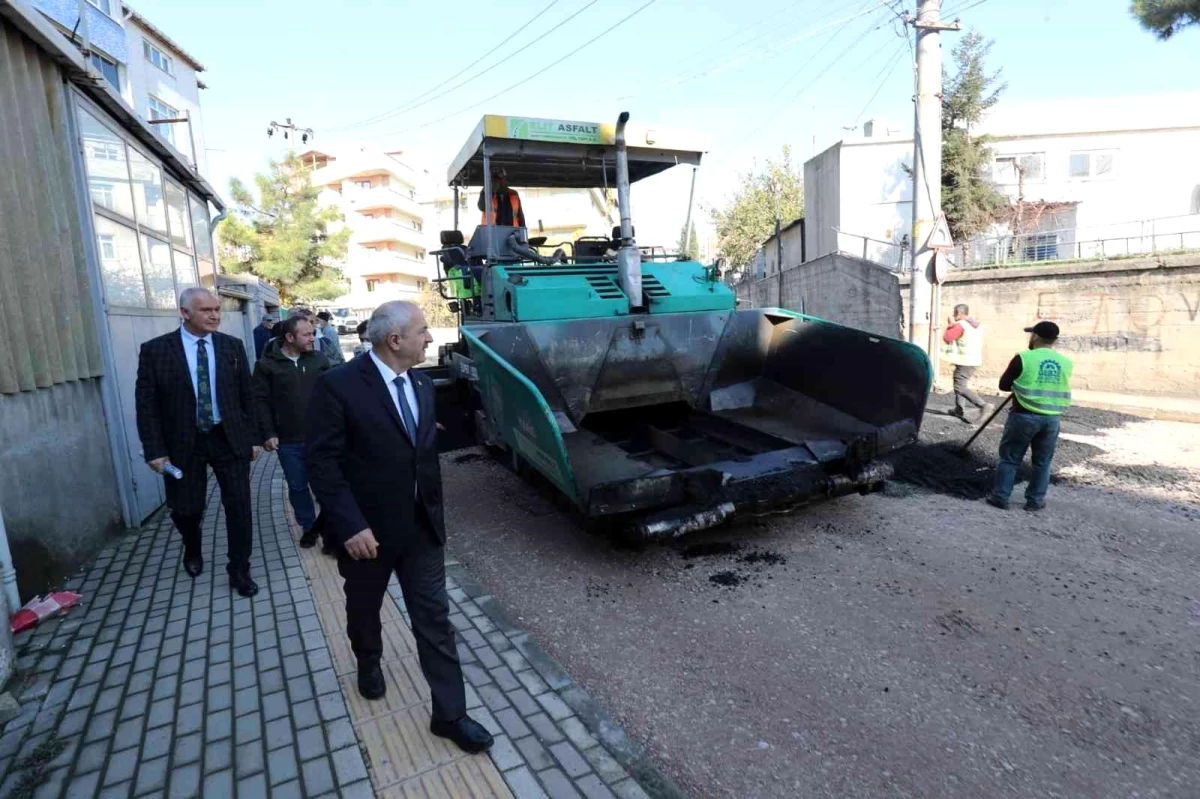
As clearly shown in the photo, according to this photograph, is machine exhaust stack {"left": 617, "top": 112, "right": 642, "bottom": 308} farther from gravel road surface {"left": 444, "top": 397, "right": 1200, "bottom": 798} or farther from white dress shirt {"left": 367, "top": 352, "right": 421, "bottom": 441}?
white dress shirt {"left": 367, "top": 352, "right": 421, "bottom": 441}

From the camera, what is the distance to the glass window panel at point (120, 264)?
4.79 meters

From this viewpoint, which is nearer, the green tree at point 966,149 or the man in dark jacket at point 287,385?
the man in dark jacket at point 287,385

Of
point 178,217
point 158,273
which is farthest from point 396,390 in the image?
point 178,217

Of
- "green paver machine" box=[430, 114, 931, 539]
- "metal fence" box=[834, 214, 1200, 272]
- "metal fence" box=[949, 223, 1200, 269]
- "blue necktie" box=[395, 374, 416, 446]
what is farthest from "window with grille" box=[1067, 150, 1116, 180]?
"blue necktie" box=[395, 374, 416, 446]

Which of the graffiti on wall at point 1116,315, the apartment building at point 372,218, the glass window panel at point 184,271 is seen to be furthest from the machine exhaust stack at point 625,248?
the apartment building at point 372,218

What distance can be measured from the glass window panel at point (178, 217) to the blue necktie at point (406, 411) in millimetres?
5865

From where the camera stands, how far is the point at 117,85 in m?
17.2

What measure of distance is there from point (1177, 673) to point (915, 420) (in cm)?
208

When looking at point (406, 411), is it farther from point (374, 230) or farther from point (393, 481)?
point (374, 230)

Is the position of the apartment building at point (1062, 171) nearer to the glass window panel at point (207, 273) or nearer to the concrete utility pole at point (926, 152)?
the concrete utility pole at point (926, 152)

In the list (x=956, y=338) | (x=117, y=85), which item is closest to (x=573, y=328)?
(x=956, y=338)

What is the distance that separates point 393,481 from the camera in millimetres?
2287

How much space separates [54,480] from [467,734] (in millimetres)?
3296

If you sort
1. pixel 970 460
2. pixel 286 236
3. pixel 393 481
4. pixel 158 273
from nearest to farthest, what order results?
pixel 393 481 → pixel 970 460 → pixel 158 273 → pixel 286 236
